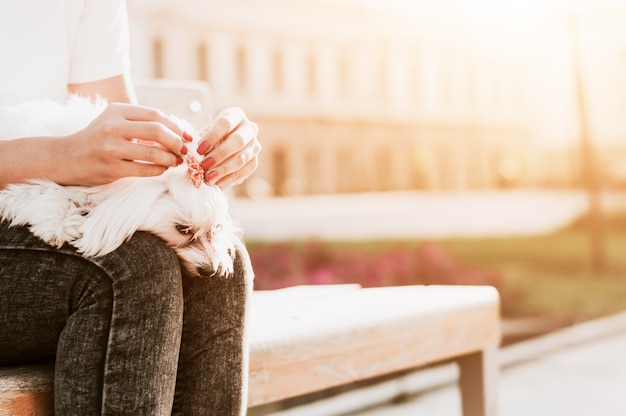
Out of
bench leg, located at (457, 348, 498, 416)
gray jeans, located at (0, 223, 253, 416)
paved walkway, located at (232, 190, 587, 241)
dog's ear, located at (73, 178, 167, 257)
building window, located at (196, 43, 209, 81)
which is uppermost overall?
building window, located at (196, 43, 209, 81)

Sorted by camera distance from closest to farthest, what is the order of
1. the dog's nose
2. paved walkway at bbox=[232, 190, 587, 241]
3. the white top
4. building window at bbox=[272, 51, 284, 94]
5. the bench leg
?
1. the dog's nose
2. the white top
3. the bench leg
4. paved walkway at bbox=[232, 190, 587, 241]
5. building window at bbox=[272, 51, 284, 94]

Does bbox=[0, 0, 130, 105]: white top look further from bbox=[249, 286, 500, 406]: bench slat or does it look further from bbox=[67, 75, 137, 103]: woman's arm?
bbox=[249, 286, 500, 406]: bench slat

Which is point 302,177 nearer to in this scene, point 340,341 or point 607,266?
point 607,266

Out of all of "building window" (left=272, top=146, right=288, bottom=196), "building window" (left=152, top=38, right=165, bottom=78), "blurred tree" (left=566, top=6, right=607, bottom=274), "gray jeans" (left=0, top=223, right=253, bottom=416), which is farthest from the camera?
"building window" (left=272, top=146, right=288, bottom=196)

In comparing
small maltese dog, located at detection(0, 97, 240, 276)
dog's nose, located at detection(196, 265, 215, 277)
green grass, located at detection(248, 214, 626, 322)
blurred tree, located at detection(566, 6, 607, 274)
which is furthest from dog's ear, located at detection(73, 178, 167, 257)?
blurred tree, located at detection(566, 6, 607, 274)

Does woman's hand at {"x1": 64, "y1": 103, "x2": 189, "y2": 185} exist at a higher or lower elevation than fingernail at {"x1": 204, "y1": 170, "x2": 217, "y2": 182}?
higher

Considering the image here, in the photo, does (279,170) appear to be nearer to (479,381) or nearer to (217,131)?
(479,381)

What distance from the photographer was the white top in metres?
1.57

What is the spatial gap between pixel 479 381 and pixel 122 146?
1.37m

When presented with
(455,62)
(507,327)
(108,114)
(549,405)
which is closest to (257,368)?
(108,114)

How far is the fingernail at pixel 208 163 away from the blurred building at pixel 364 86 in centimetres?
2850

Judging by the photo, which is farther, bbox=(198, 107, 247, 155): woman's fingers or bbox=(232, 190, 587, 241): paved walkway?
bbox=(232, 190, 587, 241): paved walkway

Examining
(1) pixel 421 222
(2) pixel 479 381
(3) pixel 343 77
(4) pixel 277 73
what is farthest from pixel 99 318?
A: (3) pixel 343 77

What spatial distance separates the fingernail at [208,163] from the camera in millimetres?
1247
